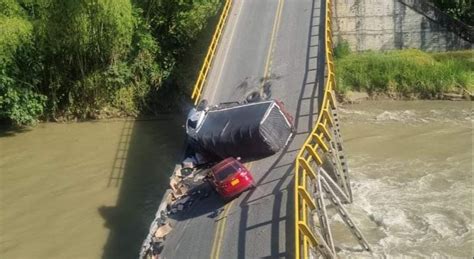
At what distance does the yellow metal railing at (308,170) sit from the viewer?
14164 mm

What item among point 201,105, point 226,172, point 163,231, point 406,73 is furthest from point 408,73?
point 163,231

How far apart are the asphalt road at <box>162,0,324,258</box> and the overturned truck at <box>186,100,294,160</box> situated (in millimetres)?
422

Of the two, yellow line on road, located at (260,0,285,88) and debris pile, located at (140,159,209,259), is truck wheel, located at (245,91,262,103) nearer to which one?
yellow line on road, located at (260,0,285,88)

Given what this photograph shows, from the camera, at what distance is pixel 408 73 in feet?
91.1

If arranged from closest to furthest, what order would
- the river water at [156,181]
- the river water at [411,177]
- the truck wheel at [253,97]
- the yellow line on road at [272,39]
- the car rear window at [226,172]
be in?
the car rear window at [226,172], the river water at [411,177], the river water at [156,181], the truck wheel at [253,97], the yellow line on road at [272,39]

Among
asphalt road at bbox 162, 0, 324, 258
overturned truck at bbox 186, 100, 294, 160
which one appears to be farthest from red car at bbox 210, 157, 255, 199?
overturned truck at bbox 186, 100, 294, 160

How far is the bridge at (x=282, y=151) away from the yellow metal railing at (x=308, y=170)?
0.03 meters

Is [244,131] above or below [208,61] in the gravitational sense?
below


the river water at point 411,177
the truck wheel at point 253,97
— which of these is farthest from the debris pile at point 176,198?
the river water at point 411,177

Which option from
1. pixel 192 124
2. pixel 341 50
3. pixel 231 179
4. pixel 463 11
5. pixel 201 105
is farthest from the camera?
pixel 463 11

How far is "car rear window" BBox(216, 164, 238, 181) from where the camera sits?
56.3 ft

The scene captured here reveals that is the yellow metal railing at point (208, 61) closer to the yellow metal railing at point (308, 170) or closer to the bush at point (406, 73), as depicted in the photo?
the yellow metal railing at point (308, 170)

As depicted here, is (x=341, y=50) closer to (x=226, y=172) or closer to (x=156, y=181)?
(x=156, y=181)

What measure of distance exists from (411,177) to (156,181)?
8.89m
